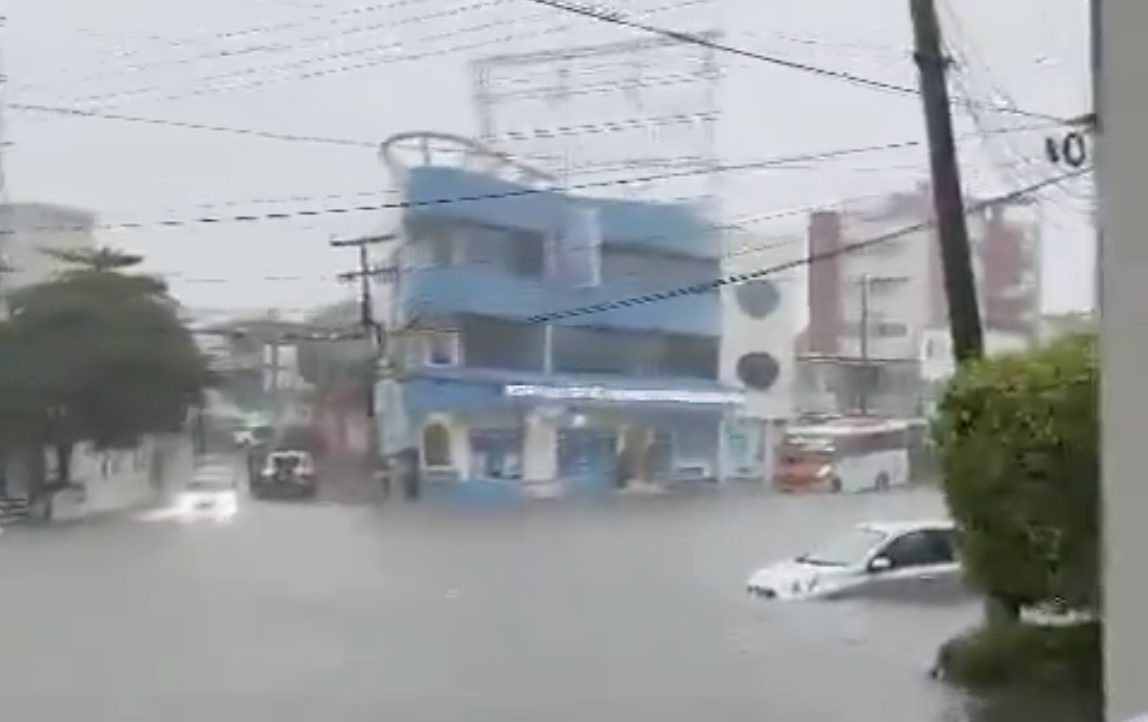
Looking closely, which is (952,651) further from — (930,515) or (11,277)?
(11,277)

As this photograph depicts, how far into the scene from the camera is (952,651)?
1979 mm

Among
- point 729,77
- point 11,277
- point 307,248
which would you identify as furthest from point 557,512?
point 11,277

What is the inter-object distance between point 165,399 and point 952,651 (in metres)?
0.99

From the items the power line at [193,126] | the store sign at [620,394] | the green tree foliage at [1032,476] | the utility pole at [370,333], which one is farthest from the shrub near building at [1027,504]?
the power line at [193,126]

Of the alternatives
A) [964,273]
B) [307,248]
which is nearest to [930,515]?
[964,273]

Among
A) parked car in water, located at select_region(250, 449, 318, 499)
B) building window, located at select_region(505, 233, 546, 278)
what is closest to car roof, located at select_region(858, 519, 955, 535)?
building window, located at select_region(505, 233, 546, 278)

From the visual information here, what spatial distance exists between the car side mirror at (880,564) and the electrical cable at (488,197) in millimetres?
494

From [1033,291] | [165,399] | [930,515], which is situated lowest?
[930,515]

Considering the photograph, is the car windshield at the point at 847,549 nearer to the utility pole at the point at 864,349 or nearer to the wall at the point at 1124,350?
the utility pole at the point at 864,349

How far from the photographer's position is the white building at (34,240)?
1.88 meters

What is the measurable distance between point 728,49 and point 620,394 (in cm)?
44

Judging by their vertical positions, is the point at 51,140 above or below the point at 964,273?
above

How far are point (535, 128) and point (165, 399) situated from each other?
543 mm

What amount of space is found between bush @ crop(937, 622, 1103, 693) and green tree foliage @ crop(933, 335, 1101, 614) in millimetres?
36
